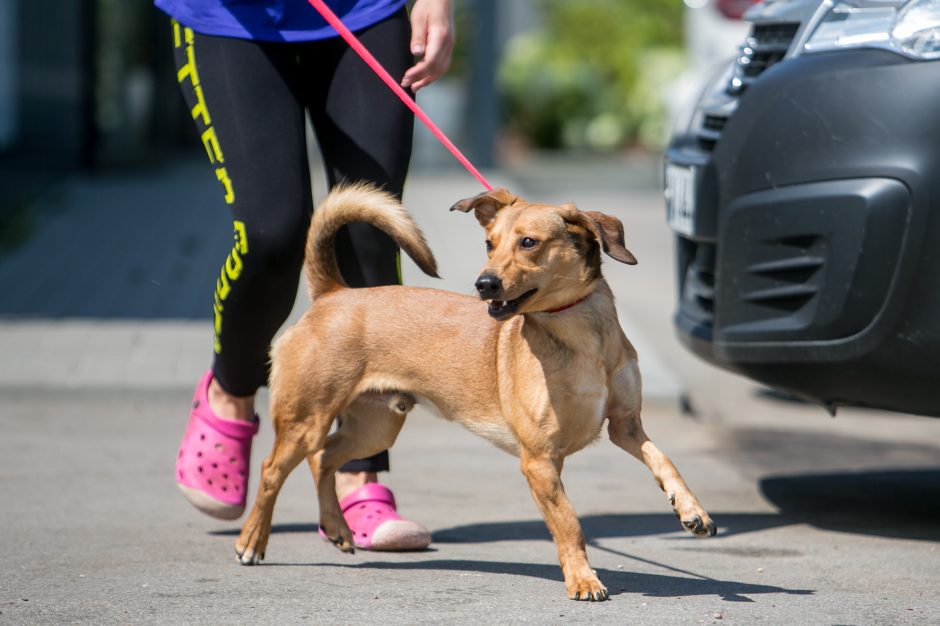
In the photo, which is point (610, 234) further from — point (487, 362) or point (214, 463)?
point (214, 463)

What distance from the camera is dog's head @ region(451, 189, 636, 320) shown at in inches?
134

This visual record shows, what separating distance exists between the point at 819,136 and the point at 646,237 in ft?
23.8

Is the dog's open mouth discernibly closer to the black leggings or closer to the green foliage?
the black leggings

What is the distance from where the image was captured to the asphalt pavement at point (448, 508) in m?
3.49

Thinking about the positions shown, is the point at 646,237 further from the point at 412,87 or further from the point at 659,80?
the point at 659,80

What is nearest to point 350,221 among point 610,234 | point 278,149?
point 278,149

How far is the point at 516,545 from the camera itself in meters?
4.19

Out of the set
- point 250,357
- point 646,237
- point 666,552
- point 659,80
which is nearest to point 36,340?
point 250,357

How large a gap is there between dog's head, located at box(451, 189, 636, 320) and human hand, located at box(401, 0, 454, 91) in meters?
0.60

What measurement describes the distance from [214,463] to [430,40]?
1.35m

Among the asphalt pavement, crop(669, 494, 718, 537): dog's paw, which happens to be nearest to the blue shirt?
the asphalt pavement

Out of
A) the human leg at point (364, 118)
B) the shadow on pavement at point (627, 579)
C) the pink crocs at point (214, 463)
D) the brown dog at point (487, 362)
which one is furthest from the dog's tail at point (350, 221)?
the shadow on pavement at point (627, 579)

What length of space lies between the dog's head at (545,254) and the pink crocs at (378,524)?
877 millimetres

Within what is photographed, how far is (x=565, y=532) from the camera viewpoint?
11.5 feet
